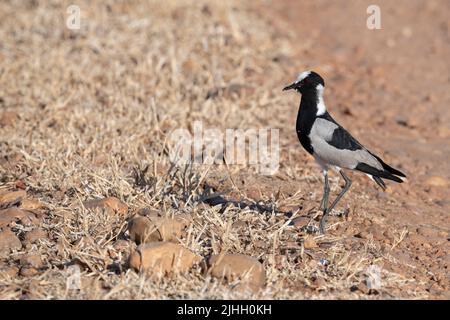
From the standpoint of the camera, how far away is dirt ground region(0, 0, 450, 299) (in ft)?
15.1

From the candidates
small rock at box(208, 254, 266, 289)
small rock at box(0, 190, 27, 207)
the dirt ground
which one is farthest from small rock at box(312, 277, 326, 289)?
small rock at box(0, 190, 27, 207)

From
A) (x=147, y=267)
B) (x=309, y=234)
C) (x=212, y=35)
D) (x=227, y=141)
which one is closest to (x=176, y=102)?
(x=227, y=141)

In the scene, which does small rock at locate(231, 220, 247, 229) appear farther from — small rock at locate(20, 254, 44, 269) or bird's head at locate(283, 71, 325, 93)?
small rock at locate(20, 254, 44, 269)

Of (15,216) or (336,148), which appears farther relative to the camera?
(336,148)

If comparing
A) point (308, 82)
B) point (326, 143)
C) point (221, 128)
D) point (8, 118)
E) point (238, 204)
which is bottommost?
point (238, 204)

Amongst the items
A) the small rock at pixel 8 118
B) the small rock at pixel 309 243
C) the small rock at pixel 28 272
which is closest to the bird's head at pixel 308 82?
the small rock at pixel 309 243

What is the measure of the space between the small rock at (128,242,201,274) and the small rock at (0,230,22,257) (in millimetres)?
850

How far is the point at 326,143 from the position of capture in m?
5.17

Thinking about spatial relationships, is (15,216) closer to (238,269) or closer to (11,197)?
(11,197)

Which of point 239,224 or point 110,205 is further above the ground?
point 110,205

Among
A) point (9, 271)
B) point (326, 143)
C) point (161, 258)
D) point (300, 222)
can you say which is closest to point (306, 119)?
point (326, 143)

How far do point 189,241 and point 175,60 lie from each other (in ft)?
13.8

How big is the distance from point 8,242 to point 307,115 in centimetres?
215

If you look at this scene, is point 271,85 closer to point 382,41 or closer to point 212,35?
point 212,35
